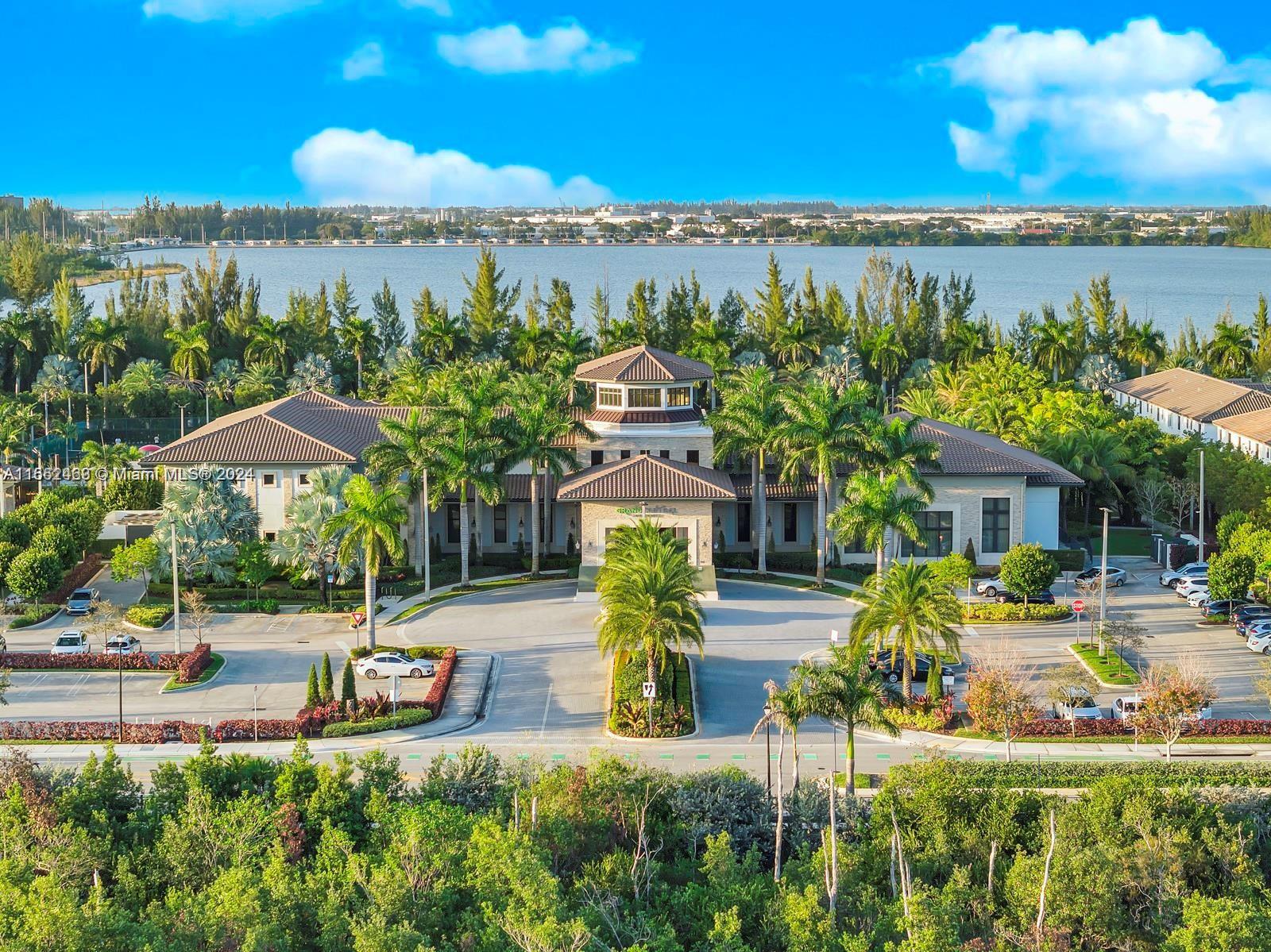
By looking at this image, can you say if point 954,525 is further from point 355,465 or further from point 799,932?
point 799,932

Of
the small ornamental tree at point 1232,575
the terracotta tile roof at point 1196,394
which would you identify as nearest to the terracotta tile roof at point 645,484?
the small ornamental tree at point 1232,575

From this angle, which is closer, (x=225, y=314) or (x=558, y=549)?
(x=558, y=549)

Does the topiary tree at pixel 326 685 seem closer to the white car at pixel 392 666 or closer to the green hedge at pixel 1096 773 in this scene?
the white car at pixel 392 666

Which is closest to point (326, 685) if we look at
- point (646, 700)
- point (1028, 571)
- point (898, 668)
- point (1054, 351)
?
point (646, 700)

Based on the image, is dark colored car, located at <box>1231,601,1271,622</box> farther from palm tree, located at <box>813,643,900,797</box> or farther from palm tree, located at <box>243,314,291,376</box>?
palm tree, located at <box>243,314,291,376</box>

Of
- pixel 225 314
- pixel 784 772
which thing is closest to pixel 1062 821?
pixel 784 772

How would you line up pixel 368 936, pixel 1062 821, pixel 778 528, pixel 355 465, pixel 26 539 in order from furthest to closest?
pixel 778 528
pixel 355 465
pixel 26 539
pixel 1062 821
pixel 368 936

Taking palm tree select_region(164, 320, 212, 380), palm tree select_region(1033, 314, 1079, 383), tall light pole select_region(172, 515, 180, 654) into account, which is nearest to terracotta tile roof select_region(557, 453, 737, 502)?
tall light pole select_region(172, 515, 180, 654)

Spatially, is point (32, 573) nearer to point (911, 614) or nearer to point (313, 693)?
point (313, 693)
